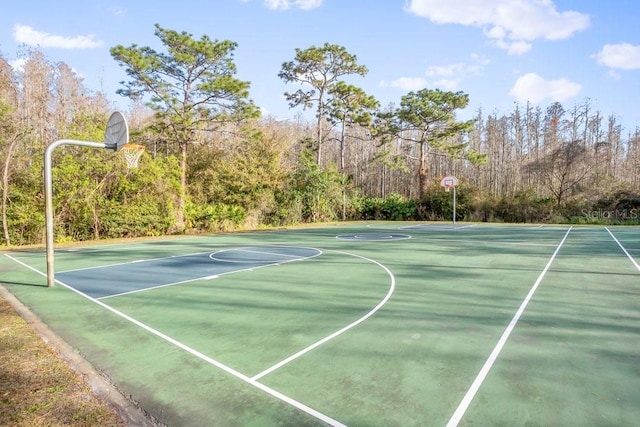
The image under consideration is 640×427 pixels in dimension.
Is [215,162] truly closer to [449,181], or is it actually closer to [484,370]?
[449,181]

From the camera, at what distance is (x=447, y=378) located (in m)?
3.11

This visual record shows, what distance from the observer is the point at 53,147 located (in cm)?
629

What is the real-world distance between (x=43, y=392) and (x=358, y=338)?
8.82ft

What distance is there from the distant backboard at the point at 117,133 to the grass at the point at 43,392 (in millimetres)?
3466

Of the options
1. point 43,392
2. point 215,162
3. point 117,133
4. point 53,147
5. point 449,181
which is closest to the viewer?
point 43,392

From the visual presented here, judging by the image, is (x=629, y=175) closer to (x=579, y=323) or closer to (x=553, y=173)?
(x=553, y=173)

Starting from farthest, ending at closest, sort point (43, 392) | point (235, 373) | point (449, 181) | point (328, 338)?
point (449, 181), point (328, 338), point (235, 373), point (43, 392)

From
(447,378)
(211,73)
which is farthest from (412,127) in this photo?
(447,378)

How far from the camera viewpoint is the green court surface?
271 centimetres

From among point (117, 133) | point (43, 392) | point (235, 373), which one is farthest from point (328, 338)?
point (117, 133)

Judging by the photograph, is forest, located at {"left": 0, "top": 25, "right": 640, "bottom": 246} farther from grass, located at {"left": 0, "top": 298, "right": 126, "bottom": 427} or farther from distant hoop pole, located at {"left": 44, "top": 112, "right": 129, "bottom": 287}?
grass, located at {"left": 0, "top": 298, "right": 126, "bottom": 427}

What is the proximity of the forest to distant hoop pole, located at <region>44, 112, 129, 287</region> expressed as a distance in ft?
26.1

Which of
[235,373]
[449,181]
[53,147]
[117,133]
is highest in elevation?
[449,181]

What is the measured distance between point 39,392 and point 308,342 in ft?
7.25
